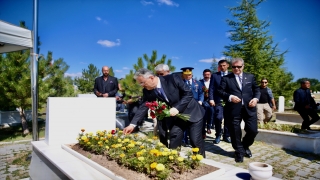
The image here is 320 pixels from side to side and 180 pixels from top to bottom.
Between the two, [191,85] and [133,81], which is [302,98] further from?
[133,81]

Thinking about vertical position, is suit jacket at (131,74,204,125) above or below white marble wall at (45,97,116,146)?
above

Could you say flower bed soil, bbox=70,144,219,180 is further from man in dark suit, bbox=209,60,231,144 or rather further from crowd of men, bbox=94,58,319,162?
man in dark suit, bbox=209,60,231,144

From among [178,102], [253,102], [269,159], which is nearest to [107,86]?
[178,102]

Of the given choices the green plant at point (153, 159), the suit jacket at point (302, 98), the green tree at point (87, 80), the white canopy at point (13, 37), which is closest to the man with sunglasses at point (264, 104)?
the suit jacket at point (302, 98)

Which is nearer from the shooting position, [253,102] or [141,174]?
[141,174]

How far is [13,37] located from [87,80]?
3382cm

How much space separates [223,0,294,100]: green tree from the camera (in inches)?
687

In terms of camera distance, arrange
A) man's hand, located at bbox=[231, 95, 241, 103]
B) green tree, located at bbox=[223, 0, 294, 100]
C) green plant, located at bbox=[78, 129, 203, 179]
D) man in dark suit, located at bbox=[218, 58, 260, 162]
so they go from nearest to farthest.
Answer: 1. green plant, located at bbox=[78, 129, 203, 179]
2. man's hand, located at bbox=[231, 95, 241, 103]
3. man in dark suit, located at bbox=[218, 58, 260, 162]
4. green tree, located at bbox=[223, 0, 294, 100]

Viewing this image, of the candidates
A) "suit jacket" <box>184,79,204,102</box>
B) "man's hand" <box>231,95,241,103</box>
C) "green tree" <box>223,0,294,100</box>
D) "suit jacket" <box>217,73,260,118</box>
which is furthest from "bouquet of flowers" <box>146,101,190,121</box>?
"green tree" <box>223,0,294,100</box>

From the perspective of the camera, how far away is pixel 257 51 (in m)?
17.6

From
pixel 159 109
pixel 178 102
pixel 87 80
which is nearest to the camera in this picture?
pixel 159 109

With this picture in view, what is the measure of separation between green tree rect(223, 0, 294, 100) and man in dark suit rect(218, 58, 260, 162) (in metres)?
15.0

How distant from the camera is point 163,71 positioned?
165 inches

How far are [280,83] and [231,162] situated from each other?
1737 cm
